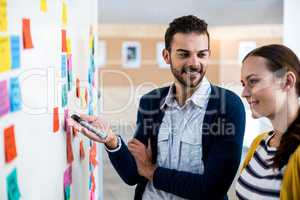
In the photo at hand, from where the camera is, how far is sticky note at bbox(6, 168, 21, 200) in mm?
890

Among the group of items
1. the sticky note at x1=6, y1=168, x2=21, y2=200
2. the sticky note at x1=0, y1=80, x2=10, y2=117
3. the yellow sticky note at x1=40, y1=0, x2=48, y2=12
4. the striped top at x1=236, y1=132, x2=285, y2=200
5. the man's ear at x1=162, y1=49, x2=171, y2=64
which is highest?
the yellow sticky note at x1=40, y1=0, x2=48, y2=12

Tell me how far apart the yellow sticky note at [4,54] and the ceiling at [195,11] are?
264 centimetres

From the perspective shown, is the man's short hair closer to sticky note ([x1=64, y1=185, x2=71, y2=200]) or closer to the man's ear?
the man's ear

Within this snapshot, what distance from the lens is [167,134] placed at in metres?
1.44

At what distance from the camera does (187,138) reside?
141cm

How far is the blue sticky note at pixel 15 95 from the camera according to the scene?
891mm

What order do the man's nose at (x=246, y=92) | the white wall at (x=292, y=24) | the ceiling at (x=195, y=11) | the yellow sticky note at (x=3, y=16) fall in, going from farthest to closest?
the ceiling at (x=195, y=11) → the white wall at (x=292, y=24) → the man's nose at (x=246, y=92) → the yellow sticky note at (x=3, y=16)

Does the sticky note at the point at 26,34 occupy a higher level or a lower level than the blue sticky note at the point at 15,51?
higher

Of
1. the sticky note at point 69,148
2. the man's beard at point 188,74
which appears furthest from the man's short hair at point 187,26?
the sticky note at point 69,148

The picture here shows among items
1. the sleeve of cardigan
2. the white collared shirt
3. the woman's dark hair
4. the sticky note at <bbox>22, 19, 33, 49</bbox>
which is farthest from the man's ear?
the sticky note at <bbox>22, 19, 33, 49</bbox>

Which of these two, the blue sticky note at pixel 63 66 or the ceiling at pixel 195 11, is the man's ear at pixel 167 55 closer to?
the blue sticky note at pixel 63 66

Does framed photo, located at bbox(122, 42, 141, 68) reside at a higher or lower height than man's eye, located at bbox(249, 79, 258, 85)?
higher

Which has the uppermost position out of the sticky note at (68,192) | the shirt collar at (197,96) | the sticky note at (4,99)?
the sticky note at (4,99)

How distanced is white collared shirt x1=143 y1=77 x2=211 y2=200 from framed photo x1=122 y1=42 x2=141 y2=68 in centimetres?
272
